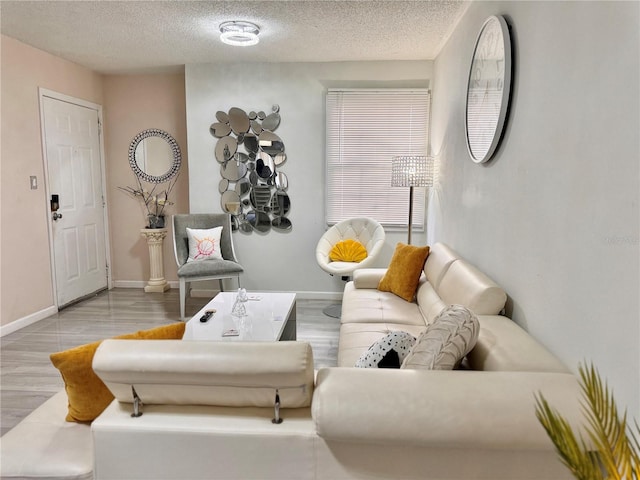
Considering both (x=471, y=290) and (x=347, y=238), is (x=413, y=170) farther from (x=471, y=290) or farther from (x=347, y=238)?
(x=471, y=290)

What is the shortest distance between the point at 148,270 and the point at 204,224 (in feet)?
4.22

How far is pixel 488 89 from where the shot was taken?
98.0 inches

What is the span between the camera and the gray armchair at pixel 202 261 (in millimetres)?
3998

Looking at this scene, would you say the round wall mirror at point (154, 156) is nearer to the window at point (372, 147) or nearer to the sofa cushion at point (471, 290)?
the window at point (372, 147)

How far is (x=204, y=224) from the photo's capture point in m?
4.52

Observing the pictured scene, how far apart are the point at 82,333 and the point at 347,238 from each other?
8.41ft

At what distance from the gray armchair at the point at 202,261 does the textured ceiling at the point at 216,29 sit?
5.26 feet

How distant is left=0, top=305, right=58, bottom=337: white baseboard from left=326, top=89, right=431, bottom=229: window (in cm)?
288

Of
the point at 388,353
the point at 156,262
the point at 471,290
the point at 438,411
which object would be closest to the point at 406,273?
the point at 471,290

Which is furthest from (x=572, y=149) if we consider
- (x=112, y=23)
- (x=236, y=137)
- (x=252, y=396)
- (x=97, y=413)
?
(x=236, y=137)

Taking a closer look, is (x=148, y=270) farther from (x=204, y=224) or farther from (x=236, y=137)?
(x=236, y=137)

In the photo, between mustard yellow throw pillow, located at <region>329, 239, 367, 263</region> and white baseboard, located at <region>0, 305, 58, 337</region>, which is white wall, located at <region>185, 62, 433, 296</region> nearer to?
mustard yellow throw pillow, located at <region>329, 239, 367, 263</region>

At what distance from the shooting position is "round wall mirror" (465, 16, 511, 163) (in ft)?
7.24

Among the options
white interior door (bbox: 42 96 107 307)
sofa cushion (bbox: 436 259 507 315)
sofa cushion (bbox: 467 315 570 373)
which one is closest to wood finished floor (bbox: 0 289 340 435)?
white interior door (bbox: 42 96 107 307)
